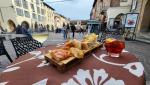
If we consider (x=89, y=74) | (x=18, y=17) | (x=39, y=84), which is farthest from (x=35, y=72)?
(x=18, y=17)

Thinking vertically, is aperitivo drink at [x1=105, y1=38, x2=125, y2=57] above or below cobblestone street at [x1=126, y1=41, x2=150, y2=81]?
above

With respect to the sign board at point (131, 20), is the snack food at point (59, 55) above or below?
below

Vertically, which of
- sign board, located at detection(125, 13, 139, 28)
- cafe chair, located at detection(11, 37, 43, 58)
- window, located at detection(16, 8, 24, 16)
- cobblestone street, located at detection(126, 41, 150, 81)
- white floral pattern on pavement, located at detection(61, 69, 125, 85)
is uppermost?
window, located at detection(16, 8, 24, 16)

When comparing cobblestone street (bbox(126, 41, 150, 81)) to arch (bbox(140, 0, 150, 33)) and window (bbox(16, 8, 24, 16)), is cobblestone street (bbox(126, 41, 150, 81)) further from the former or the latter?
window (bbox(16, 8, 24, 16))

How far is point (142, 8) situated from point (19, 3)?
20.6 meters

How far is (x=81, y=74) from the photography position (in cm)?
95

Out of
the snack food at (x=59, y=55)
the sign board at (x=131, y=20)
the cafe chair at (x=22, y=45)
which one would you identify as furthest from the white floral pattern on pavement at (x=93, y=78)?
the sign board at (x=131, y=20)

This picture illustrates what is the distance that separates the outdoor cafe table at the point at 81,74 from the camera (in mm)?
873

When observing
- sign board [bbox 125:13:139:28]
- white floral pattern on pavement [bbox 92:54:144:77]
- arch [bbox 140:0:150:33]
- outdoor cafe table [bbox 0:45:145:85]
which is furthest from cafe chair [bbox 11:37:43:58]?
arch [bbox 140:0:150:33]

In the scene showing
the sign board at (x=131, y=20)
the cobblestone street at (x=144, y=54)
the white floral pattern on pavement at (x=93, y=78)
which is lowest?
the cobblestone street at (x=144, y=54)

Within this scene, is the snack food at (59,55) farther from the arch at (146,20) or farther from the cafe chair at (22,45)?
the arch at (146,20)

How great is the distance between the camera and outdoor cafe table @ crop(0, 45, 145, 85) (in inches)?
34.4

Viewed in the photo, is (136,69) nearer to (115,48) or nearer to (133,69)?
(133,69)

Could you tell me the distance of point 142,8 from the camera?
31.0ft
